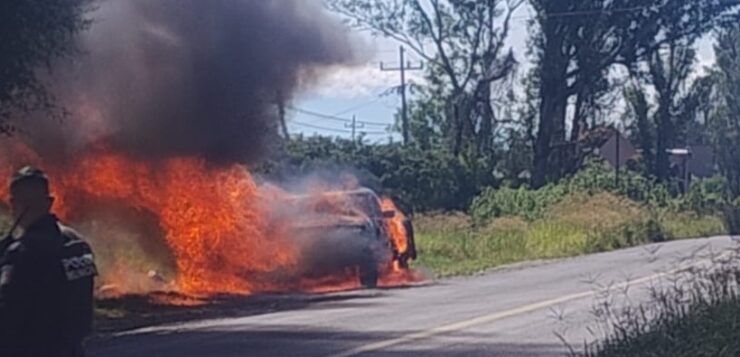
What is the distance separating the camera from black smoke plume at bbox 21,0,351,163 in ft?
82.0

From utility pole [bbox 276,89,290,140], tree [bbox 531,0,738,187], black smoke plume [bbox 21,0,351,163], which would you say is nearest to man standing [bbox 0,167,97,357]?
black smoke plume [bbox 21,0,351,163]

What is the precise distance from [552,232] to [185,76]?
2112cm

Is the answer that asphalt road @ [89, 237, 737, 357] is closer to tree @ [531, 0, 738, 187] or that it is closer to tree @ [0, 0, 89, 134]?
tree @ [0, 0, 89, 134]

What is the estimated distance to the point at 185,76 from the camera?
26594 millimetres

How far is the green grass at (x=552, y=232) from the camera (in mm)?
38312

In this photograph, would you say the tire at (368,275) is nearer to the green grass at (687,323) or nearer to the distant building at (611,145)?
the green grass at (687,323)

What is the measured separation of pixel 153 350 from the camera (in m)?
15.7

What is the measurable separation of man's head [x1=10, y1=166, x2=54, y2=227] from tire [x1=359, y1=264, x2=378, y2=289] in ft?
66.1

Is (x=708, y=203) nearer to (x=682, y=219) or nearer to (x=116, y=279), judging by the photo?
(x=682, y=219)

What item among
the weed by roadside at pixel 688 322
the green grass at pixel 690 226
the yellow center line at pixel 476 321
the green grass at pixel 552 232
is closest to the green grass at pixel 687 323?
the weed by roadside at pixel 688 322

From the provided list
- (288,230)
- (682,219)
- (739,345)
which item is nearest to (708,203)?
(682,219)

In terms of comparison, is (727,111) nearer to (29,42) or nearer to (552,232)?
(552,232)

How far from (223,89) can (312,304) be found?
588 centimetres

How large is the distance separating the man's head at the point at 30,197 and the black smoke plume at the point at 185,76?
17220mm
